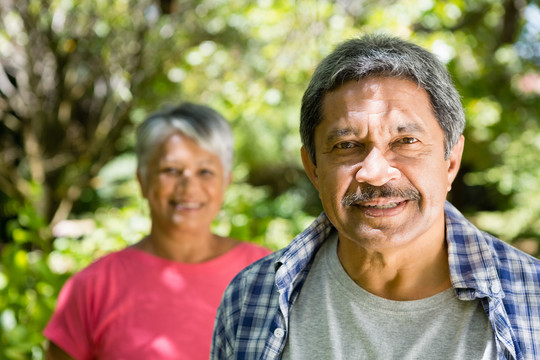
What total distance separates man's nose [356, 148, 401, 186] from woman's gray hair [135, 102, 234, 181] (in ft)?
3.96

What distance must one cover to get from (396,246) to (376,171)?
0.19 metres

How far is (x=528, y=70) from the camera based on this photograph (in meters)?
6.66

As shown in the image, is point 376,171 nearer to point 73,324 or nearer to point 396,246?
point 396,246

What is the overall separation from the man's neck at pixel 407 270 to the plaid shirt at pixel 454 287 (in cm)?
5

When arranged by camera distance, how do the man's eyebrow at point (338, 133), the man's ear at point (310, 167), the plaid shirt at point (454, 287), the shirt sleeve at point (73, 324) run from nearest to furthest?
1. the plaid shirt at point (454, 287)
2. the man's eyebrow at point (338, 133)
3. the man's ear at point (310, 167)
4. the shirt sleeve at point (73, 324)

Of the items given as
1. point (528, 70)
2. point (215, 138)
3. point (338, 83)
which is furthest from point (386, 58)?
point (528, 70)

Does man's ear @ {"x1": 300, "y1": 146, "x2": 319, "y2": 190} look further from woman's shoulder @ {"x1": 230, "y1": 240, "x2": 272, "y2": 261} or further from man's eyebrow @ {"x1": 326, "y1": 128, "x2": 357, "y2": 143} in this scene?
woman's shoulder @ {"x1": 230, "y1": 240, "x2": 272, "y2": 261}

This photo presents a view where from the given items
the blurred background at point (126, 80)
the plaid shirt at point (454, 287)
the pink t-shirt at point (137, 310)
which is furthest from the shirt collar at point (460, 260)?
the blurred background at point (126, 80)

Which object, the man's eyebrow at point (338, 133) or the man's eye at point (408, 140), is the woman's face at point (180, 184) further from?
the man's eye at point (408, 140)

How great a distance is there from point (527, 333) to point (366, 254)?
42 cm

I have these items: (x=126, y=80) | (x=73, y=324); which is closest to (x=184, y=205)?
(x=73, y=324)

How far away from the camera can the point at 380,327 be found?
149cm

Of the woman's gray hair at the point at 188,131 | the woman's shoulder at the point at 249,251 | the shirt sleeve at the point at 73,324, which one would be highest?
the woman's gray hair at the point at 188,131

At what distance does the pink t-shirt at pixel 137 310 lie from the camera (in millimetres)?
2279
